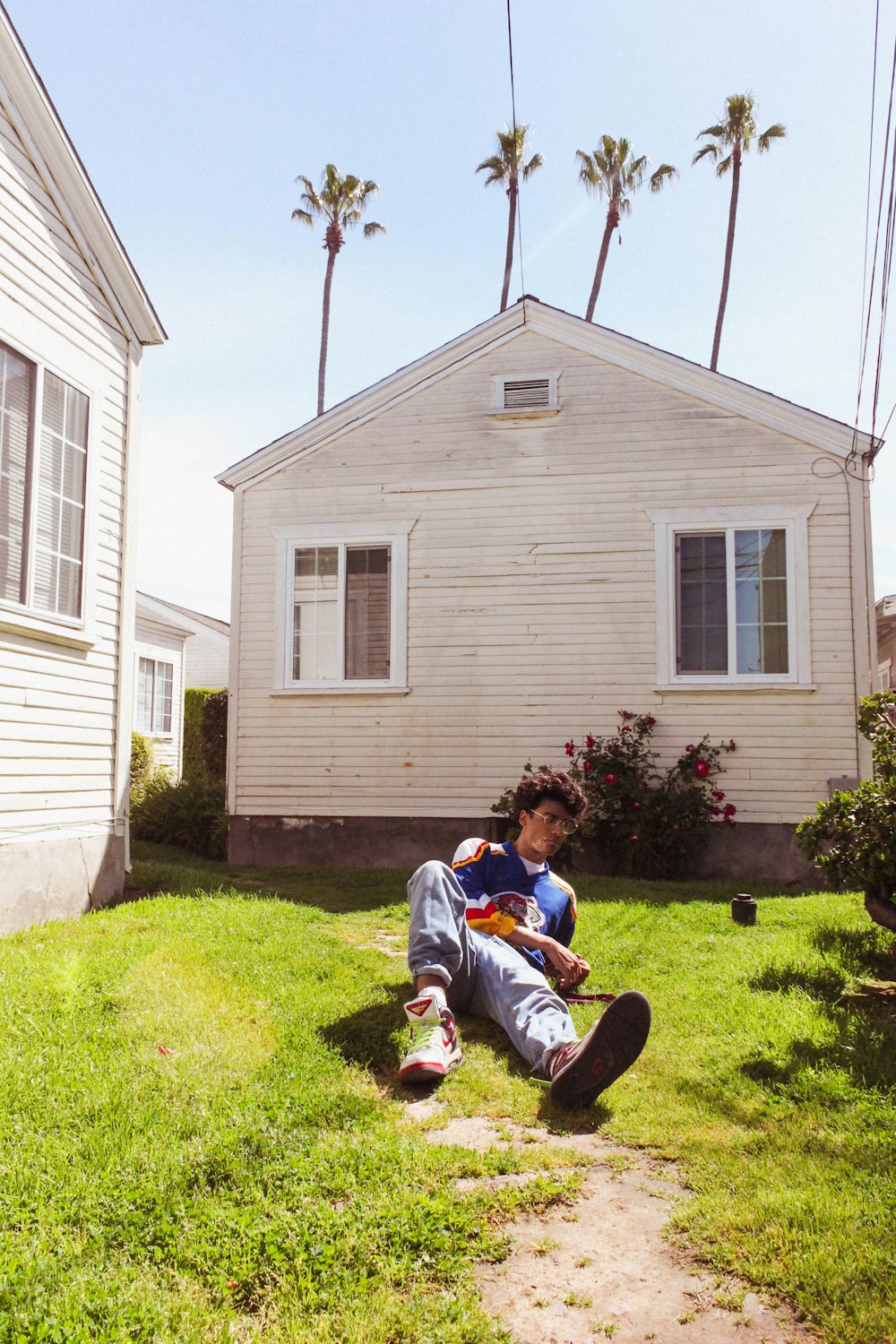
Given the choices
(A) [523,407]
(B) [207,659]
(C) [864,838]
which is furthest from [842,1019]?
(B) [207,659]

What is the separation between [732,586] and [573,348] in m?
3.13

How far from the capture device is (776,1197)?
105 inches

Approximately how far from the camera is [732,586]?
33.4 ft

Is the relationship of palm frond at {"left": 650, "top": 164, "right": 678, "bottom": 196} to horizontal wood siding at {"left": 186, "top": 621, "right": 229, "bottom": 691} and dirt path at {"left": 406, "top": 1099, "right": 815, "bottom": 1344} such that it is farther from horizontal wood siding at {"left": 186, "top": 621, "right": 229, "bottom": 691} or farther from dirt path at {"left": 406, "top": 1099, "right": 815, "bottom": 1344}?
dirt path at {"left": 406, "top": 1099, "right": 815, "bottom": 1344}

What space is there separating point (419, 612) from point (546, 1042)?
7263 millimetres

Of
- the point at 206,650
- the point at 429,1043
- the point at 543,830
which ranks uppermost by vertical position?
the point at 206,650

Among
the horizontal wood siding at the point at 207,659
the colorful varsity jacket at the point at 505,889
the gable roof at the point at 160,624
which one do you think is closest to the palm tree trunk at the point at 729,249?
the gable roof at the point at 160,624

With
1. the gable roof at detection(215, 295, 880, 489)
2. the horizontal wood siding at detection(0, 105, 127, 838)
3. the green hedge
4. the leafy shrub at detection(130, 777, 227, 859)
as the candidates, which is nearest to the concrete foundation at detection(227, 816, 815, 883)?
the leafy shrub at detection(130, 777, 227, 859)

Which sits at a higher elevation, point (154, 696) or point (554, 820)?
point (154, 696)

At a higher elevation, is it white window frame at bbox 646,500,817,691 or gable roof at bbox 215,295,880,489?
gable roof at bbox 215,295,880,489

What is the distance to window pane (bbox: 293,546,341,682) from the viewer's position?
1090 cm

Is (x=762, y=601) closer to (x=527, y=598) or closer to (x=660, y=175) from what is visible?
(x=527, y=598)

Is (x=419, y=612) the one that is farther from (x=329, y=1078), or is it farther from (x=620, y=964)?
(x=329, y=1078)

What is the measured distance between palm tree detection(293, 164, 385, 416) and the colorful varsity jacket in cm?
2586
